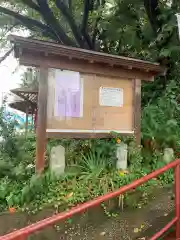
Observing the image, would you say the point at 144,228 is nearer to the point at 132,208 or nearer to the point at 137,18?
the point at 132,208

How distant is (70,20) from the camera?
38.7ft

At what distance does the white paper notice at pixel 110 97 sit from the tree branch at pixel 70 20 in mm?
6388

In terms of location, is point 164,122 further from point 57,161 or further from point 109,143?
point 57,161

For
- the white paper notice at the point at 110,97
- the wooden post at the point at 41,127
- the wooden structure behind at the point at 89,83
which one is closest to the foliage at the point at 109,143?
the wooden post at the point at 41,127

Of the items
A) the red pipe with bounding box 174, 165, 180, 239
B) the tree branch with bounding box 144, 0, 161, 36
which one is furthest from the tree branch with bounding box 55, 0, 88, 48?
the red pipe with bounding box 174, 165, 180, 239

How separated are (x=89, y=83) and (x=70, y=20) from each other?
6.86 meters

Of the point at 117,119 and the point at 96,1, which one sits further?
the point at 96,1

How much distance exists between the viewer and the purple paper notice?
560cm

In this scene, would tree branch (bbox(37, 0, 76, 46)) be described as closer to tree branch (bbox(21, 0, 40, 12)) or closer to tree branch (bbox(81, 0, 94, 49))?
tree branch (bbox(21, 0, 40, 12))

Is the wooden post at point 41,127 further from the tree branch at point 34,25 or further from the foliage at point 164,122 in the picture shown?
the tree branch at point 34,25

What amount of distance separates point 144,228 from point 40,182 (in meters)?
2.06

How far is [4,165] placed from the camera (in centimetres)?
592

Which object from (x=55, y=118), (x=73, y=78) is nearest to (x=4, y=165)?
(x=55, y=118)

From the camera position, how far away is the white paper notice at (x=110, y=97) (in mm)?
6070
